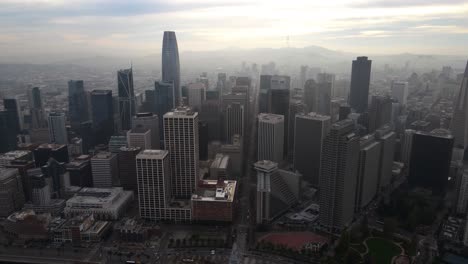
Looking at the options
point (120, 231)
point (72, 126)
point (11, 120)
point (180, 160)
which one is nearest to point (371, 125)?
point (180, 160)

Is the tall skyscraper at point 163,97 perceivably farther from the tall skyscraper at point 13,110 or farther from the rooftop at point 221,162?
the tall skyscraper at point 13,110

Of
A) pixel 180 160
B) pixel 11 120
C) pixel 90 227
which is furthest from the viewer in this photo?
pixel 11 120

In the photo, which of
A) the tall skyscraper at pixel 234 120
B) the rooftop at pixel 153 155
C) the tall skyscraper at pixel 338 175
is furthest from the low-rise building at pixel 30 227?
the tall skyscraper at pixel 234 120

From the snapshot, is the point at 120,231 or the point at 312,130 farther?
the point at 312,130

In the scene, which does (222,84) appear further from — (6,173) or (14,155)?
(6,173)

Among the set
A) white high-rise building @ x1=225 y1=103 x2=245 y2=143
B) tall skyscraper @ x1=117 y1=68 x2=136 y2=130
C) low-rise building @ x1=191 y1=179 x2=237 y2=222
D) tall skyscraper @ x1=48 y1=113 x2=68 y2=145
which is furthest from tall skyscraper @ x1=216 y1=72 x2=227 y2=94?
low-rise building @ x1=191 y1=179 x2=237 y2=222

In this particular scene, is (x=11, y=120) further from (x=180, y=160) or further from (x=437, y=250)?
(x=437, y=250)

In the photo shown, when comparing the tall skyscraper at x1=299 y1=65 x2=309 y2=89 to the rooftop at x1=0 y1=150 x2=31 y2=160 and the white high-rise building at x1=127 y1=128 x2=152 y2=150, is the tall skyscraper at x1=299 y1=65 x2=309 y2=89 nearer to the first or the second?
the white high-rise building at x1=127 y1=128 x2=152 y2=150
